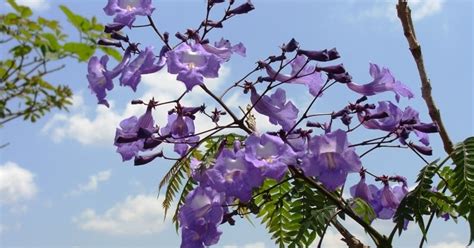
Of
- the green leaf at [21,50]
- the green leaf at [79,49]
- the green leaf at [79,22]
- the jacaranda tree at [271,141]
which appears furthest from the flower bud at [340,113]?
the green leaf at [21,50]

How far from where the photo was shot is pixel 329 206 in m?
1.13

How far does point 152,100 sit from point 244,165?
323 mm

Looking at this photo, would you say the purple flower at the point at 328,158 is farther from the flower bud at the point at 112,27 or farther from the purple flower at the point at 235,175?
the flower bud at the point at 112,27

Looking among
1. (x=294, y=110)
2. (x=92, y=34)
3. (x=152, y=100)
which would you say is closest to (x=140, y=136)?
(x=152, y=100)

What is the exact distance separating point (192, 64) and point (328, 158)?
0.28 metres

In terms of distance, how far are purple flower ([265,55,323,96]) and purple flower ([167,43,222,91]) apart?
154 mm

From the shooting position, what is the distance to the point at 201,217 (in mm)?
→ 1118

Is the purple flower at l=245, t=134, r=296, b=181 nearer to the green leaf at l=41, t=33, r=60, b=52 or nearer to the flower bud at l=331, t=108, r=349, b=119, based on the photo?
the flower bud at l=331, t=108, r=349, b=119

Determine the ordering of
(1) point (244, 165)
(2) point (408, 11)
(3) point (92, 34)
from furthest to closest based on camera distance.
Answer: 1. (3) point (92, 34)
2. (2) point (408, 11)
3. (1) point (244, 165)

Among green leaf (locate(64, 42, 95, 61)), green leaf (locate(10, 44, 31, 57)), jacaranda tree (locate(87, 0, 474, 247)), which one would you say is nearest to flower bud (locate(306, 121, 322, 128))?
jacaranda tree (locate(87, 0, 474, 247))

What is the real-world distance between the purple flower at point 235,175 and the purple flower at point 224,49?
0.21 meters

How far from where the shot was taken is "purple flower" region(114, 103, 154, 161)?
1.09 m

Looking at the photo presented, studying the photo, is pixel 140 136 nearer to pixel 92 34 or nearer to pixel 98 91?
pixel 98 91

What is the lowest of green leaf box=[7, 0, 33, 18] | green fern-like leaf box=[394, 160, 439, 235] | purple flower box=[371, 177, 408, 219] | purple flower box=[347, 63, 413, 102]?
green fern-like leaf box=[394, 160, 439, 235]
